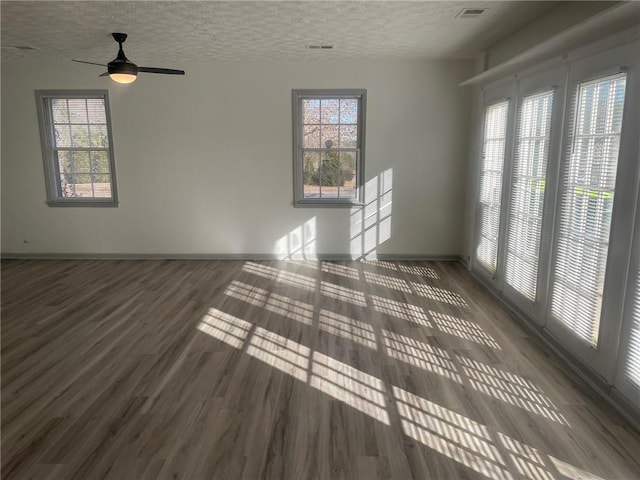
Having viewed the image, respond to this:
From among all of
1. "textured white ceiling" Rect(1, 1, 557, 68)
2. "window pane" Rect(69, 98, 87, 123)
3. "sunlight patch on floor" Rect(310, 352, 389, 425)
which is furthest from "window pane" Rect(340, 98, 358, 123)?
"sunlight patch on floor" Rect(310, 352, 389, 425)

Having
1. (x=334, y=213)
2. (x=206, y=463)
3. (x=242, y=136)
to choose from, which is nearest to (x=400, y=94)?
(x=334, y=213)

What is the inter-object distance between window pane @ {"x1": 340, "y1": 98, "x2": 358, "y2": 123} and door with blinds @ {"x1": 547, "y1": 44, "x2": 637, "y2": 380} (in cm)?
316

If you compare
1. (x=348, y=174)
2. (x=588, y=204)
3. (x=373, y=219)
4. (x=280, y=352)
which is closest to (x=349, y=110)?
(x=348, y=174)

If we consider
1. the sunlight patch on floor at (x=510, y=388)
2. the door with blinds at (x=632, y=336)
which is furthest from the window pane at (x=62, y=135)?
the door with blinds at (x=632, y=336)

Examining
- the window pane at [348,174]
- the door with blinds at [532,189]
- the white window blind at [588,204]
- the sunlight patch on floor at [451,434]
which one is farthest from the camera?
the window pane at [348,174]

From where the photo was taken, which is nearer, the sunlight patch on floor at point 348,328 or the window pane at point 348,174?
the sunlight patch on floor at point 348,328

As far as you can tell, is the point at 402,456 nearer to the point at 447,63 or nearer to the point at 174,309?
the point at 174,309

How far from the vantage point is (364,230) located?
630cm

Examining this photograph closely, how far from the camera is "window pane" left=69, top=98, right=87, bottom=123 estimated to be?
6.16 metres

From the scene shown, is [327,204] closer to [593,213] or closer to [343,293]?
[343,293]

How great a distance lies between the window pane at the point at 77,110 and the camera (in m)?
6.16

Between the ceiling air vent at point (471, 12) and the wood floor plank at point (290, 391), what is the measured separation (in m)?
2.77

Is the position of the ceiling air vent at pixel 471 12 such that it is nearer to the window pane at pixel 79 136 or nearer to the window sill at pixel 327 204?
the window sill at pixel 327 204

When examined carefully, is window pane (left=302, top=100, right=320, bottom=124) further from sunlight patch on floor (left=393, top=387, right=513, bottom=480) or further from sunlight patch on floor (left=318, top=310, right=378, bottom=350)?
sunlight patch on floor (left=393, top=387, right=513, bottom=480)
